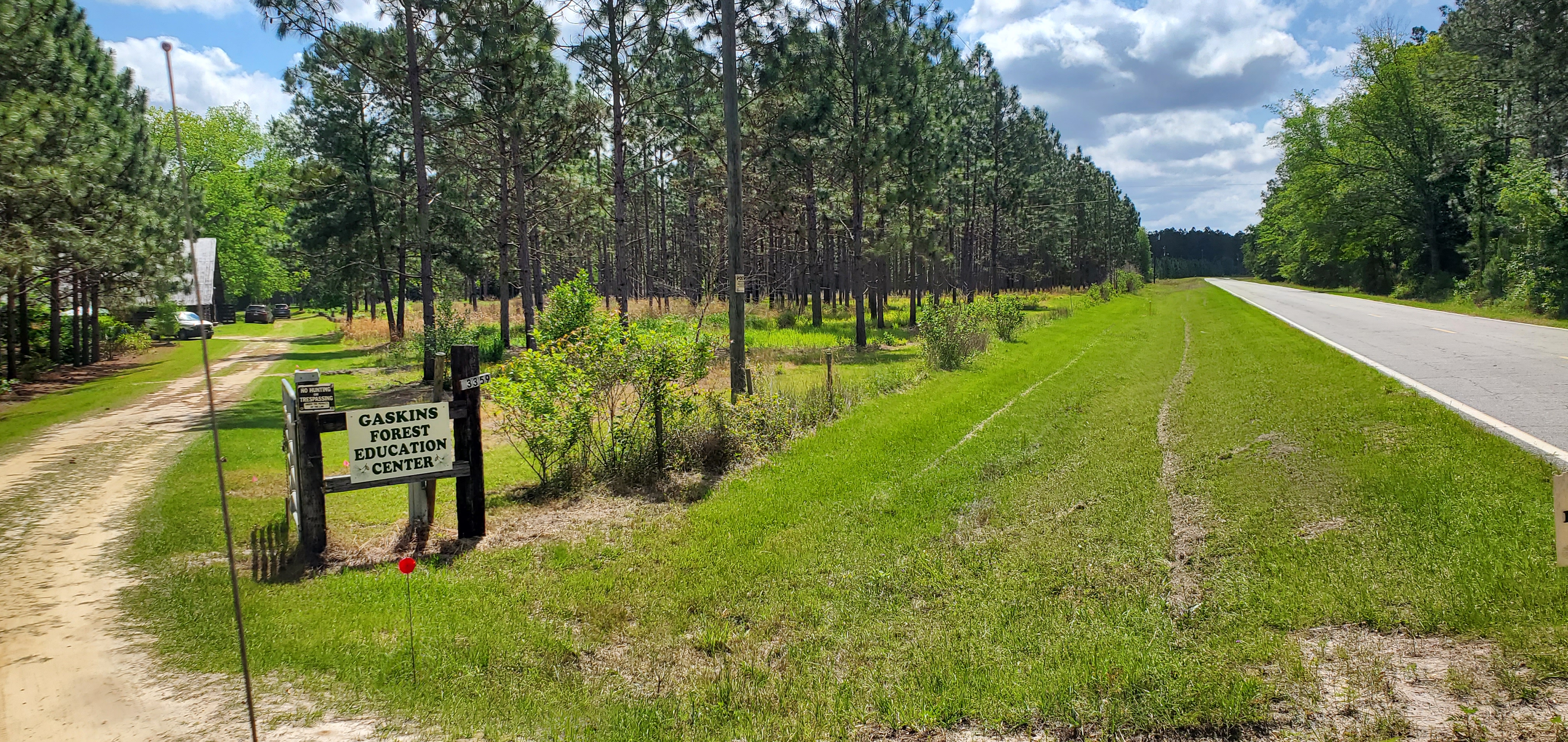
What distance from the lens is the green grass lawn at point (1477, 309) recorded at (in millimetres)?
21453

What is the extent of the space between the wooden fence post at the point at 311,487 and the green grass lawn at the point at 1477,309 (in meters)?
26.2

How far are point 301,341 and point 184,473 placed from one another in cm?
3040

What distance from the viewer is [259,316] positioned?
177ft

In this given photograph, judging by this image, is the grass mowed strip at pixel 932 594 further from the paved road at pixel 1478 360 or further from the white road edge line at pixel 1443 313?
the white road edge line at pixel 1443 313

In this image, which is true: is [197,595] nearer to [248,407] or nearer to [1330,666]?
[1330,666]

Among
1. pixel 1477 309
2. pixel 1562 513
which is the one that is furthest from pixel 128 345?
pixel 1477 309

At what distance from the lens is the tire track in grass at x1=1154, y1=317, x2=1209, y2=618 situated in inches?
198

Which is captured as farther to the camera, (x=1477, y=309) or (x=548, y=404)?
(x=1477, y=309)

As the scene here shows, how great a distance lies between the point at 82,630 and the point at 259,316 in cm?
5823

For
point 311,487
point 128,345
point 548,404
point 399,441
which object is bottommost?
point 311,487

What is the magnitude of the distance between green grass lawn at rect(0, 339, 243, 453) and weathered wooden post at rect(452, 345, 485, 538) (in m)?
9.38

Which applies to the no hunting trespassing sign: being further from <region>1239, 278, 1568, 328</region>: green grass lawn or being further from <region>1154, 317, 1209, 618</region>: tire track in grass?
<region>1239, 278, 1568, 328</region>: green grass lawn

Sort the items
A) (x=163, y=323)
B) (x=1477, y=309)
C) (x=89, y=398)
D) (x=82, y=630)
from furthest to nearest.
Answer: (x=163, y=323) < (x=1477, y=309) < (x=89, y=398) < (x=82, y=630)

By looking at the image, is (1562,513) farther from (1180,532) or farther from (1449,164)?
(1449,164)
